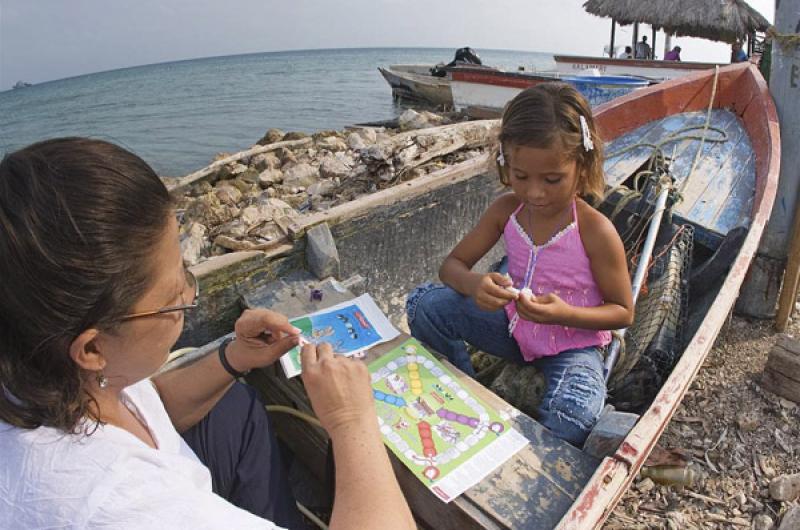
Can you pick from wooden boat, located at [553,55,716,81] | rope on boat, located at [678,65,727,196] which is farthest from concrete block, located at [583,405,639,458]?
wooden boat, located at [553,55,716,81]

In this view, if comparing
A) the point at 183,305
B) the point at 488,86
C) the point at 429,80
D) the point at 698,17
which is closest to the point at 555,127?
the point at 183,305

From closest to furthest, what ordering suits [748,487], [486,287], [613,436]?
[613,436], [486,287], [748,487]

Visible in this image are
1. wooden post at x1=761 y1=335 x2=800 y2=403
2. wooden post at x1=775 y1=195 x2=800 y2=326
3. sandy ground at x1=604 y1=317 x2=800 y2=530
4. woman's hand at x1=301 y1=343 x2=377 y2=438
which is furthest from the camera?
wooden post at x1=775 y1=195 x2=800 y2=326

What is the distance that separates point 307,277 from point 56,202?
1.82m

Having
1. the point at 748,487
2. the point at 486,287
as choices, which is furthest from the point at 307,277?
the point at 748,487

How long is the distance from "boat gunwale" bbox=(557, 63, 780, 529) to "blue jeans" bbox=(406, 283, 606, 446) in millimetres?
214

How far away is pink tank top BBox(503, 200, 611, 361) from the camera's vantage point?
6.91ft

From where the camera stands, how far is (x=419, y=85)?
17.8m

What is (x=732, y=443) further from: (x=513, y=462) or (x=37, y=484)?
(x=37, y=484)

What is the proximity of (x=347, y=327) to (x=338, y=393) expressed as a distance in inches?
37.8

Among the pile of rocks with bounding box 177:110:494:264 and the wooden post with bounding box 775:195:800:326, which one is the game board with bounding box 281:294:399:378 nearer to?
the pile of rocks with bounding box 177:110:494:264

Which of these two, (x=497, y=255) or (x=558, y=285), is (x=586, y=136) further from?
(x=497, y=255)

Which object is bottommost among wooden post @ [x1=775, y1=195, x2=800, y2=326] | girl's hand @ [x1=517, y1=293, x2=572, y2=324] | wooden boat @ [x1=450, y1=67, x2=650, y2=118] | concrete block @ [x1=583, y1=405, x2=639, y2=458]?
wooden post @ [x1=775, y1=195, x2=800, y2=326]

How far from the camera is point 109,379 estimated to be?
1.14 meters
